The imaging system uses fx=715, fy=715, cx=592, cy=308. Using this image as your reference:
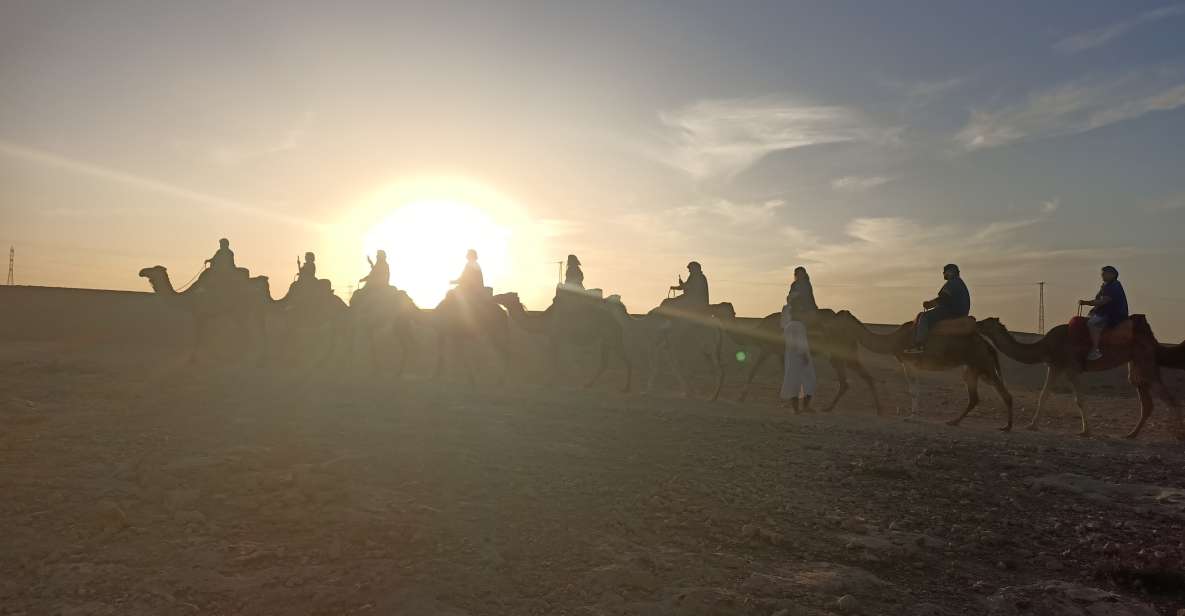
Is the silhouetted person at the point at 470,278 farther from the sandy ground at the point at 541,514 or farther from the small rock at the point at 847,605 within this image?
the small rock at the point at 847,605

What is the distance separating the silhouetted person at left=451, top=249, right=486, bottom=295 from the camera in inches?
644

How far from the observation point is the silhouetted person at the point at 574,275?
16812 millimetres

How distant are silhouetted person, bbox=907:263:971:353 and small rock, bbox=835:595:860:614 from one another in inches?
379

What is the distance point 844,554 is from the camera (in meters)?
5.62

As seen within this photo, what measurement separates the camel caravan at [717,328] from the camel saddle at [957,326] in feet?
0.08

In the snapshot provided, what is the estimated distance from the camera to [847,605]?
4.55 meters

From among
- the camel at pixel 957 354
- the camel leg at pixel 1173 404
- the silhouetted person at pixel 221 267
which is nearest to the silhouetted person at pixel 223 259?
the silhouetted person at pixel 221 267

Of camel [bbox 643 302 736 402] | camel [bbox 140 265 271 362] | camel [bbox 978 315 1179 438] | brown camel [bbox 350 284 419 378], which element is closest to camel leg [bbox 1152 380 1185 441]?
camel [bbox 978 315 1179 438]

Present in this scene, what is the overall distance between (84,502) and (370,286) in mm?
12916

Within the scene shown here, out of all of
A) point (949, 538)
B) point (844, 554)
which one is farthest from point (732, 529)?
point (949, 538)

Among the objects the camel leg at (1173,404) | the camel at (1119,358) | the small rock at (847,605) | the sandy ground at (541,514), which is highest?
the camel at (1119,358)

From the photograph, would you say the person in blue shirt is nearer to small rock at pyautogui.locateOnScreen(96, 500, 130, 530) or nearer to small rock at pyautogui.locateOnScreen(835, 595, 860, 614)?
small rock at pyautogui.locateOnScreen(835, 595, 860, 614)

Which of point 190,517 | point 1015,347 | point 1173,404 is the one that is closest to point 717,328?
point 1015,347

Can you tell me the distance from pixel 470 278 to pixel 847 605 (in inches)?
509
